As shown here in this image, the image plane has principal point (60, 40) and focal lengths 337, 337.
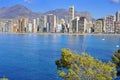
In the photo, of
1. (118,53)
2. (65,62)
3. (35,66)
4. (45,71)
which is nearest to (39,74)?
(45,71)

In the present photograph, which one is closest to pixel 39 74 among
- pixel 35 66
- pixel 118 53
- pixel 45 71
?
pixel 45 71

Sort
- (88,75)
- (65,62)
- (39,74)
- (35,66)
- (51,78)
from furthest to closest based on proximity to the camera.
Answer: (35,66) < (39,74) < (51,78) < (65,62) < (88,75)

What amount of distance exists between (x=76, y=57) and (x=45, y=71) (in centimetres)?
2705

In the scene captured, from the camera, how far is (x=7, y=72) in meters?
42.1

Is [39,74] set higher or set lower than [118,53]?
lower

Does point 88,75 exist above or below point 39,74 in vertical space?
above

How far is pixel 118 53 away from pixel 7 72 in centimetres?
1704

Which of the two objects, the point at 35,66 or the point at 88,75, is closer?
the point at 88,75

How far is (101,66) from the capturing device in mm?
16078

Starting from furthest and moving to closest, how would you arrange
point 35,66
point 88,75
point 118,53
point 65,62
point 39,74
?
point 35,66 < point 39,74 < point 118,53 < point 65,62 < point 88,75

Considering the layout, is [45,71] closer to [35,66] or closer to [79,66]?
[35,66]

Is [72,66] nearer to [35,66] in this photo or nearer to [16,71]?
[16,71]

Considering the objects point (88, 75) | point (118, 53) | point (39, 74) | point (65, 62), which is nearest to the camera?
point (88, 75)

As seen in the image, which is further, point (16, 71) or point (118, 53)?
Result: point (16, 71)
